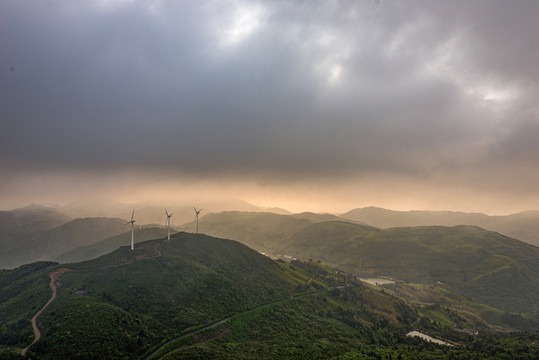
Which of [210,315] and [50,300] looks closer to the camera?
[50,300]

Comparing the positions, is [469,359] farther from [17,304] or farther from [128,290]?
[17,304]

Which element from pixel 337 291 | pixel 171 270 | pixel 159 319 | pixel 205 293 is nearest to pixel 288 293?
pixel 337 291

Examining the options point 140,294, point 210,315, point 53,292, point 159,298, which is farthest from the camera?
point 53,292

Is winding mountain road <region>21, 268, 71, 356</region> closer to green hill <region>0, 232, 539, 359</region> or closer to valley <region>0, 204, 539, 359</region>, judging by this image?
valley <region>0, 204, 539, 359</region>

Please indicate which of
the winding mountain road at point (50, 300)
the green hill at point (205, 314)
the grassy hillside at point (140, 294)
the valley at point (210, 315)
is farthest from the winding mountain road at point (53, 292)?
the grassy hillside at point (140, 294)

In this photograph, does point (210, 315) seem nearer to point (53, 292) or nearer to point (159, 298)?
point (159, 298)

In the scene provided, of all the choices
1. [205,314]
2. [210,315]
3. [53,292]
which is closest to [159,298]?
[205,314]

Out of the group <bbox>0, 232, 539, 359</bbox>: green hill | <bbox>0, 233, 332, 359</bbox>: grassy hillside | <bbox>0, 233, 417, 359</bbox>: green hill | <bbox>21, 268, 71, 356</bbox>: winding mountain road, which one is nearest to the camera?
<bbox>21, 268, 71, 356</bbox>: winding mountain road

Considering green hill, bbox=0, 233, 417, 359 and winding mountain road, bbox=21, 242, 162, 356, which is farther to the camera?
green hill, bbox=0, 233, 417, 359

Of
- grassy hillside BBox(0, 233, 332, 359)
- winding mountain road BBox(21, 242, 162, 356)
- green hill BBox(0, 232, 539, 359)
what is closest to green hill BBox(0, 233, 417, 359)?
grassy hillside BBox(0, 233, 332, 359)

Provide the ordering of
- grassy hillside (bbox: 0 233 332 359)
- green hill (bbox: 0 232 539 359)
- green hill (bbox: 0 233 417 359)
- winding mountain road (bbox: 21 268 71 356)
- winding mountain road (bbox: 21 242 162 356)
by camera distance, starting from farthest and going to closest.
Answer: green hill (bbox: 0 232 539 359) < green hill (bbox: 0 233 417 359) < grassy hillside (bbox: 0 233 332 359) < winding mountain road (bbox: 21 242 162 356) < winding mountain road (bbox: 21 268 71 356)

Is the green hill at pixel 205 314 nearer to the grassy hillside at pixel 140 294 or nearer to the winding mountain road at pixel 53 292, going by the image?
the grassy hillside at pixel 140 294

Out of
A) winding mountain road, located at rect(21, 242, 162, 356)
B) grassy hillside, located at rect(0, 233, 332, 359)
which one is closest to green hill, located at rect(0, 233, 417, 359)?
grassy hillside, located at rect(0, 233, 332, 359)
